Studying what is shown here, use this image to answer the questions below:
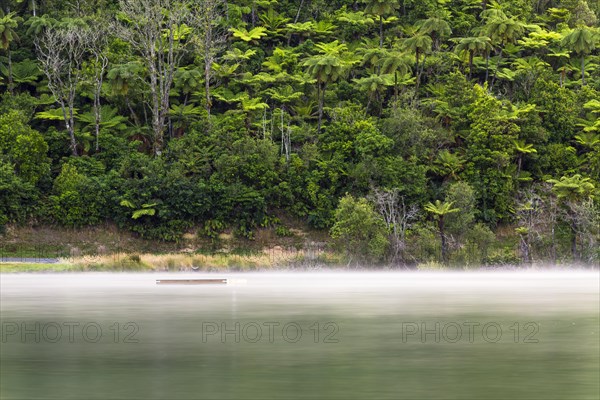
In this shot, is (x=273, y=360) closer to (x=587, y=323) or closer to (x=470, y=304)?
(x=587, y=323)

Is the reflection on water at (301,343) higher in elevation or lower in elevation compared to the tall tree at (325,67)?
lower

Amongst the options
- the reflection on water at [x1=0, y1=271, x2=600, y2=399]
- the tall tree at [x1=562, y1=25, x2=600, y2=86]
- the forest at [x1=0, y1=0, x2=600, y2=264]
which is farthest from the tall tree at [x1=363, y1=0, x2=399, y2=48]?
the reflection on water at [x1=0, y1=271, x2=600, y2=399]

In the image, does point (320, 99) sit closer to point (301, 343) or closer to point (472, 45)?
point (472, 45)

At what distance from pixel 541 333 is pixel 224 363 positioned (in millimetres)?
8985
